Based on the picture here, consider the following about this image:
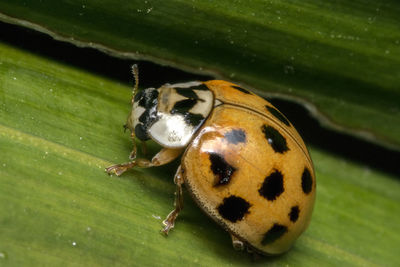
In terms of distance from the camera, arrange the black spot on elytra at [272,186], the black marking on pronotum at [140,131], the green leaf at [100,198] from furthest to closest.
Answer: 1. the black marking on pronotum at [140,131]
2. the black spot on elytra at [272,186]
3. the green leaf at [100,198]

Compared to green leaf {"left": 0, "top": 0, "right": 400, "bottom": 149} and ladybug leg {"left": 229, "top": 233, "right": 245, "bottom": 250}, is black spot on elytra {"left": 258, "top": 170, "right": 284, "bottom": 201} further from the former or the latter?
green leaf {"left": 0, "top": 0, "right": 400, "bottom": 149}

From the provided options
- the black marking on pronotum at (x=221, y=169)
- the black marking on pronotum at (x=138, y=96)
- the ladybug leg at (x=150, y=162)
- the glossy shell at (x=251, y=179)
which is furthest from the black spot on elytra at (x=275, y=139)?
the black marking on pronotum at (x=138, y=96)

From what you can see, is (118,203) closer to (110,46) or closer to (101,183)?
(101,183)

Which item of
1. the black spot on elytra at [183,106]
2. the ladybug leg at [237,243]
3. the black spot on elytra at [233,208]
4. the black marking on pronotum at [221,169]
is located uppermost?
the black spot on elytra at [183,106]

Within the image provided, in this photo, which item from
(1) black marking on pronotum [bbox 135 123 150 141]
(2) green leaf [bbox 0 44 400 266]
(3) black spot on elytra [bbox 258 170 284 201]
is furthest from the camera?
(1) black marking on pronotum [bbox 135 123 150 141]

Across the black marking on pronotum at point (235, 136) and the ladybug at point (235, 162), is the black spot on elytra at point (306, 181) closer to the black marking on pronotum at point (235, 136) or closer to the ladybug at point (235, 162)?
the ladybug at point (235, 162)

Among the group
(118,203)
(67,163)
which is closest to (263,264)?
(118,203)

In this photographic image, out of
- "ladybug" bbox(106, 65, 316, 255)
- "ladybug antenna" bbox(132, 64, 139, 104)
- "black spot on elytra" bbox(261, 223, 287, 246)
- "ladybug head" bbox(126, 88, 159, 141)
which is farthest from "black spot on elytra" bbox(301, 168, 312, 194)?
"ladybug antenna" bbox(132, 64, 139, 104)
